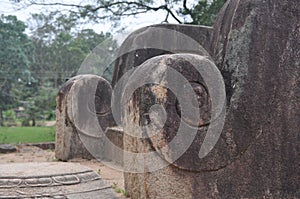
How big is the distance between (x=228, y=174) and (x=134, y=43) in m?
2.81

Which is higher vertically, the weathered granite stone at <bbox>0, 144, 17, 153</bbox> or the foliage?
the foliage

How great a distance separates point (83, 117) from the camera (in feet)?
15.4

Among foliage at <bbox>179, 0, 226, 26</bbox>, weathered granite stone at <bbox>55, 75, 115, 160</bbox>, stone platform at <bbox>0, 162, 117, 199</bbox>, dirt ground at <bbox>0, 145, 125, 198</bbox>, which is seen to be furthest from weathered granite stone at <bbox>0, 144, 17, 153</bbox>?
foliage at <bbox>179, 0, 226, 26</bbox>

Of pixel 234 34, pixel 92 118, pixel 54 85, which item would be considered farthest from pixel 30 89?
pixel 234 34

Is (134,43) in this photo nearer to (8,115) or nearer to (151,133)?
(151,133)

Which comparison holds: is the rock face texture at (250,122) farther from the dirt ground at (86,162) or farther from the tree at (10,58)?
the tree at (10,58)

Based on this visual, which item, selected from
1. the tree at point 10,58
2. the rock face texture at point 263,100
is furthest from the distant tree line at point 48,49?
the rock face texture at point 263,100

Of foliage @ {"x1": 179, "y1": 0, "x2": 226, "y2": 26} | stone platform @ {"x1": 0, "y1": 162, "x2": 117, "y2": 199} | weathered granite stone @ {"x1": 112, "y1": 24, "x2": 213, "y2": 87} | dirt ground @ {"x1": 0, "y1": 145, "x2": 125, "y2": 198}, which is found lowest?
dirt ground @ {"x1": 0, "y1": 145, "x2": 125, "y2": 198}

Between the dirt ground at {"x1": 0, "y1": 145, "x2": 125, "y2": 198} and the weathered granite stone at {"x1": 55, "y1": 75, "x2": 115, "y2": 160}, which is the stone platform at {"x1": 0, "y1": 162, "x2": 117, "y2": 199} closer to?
the dirt ground at {"x1": 0, "y1": 145, "x2": 125, "y2": 198}

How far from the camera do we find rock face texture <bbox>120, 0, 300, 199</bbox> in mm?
2230

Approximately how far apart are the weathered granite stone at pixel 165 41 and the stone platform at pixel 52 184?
2023 mm

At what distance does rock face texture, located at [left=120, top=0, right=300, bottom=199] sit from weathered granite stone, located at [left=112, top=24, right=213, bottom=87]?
2226 mm

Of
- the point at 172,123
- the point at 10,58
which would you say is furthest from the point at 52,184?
the point at 10,58

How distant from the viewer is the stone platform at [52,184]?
2.60 m
